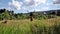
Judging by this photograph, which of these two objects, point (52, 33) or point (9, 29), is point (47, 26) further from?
point (9, 29)

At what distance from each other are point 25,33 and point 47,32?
27.9 inches

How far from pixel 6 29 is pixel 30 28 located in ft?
2.74

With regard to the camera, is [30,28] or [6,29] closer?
[6,29]

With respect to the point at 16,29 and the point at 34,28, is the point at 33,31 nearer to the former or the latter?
the point at 34,28

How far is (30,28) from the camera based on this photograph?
493 centimetres

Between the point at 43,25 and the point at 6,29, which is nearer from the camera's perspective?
the point at 6,29

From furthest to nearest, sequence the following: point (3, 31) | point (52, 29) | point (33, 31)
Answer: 1. point (52, 29)
2. point (33, 31)
3. point (3, 31)

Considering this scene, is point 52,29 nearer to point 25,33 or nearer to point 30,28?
point 30,28

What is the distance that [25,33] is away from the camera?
448 cm

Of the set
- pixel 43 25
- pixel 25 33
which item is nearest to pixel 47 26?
pixel 43 25

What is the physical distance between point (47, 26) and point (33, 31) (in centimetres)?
65

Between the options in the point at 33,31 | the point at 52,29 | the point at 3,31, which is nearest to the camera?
the point at 3,31

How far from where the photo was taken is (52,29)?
199 inches

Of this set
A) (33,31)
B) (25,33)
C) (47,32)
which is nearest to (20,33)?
(25,33)
